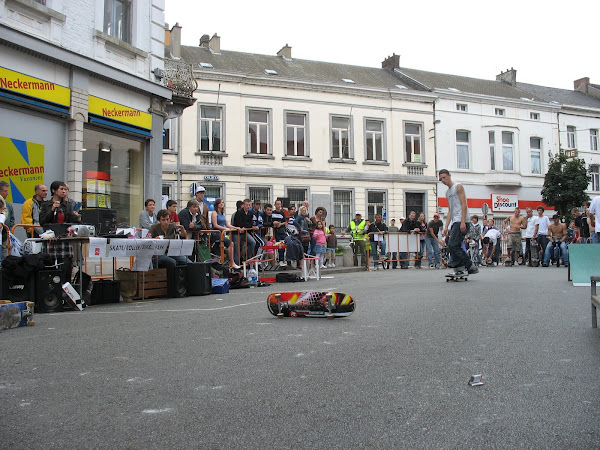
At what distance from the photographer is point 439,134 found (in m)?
33.8

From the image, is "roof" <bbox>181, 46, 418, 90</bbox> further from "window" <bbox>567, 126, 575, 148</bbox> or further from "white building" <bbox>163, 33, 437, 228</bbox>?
"window" <bbox>567, 126, 575, 148</bbox>

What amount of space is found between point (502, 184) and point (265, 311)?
100 feet

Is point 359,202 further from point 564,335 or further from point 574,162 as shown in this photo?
point 564,335

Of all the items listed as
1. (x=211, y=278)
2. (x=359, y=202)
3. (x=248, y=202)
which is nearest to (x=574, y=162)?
(x=359, y=202)

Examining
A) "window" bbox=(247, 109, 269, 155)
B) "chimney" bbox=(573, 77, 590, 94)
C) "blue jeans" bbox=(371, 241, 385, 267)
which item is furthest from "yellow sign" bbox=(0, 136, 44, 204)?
"chimney" bbox=(573, 77, 590, 94)

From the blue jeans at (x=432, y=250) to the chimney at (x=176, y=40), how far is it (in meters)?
16.6

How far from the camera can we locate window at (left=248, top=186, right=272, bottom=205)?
28781mm

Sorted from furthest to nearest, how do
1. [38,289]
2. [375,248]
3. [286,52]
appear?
[286,52] < [375,248] < [38,289]

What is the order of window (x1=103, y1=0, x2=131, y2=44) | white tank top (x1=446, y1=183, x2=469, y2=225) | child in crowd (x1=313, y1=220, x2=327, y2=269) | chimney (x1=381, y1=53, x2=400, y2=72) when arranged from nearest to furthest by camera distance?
white tank top (x1=446, y1=183, x2=469, y2=225)
window (x1=103, y1=0, x2=131, y2=44)
child in crowd (x1=313, y1=220, x2=327, y2=269)
chimney (x1=381, y1=53, x2=400, y2=72)

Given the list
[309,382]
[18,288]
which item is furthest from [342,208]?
[309,382]

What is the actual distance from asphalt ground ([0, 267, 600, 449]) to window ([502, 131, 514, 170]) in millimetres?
31067

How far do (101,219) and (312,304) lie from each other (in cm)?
440

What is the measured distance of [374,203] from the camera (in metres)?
31.5

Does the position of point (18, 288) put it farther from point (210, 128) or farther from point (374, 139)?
point (374, 139)
